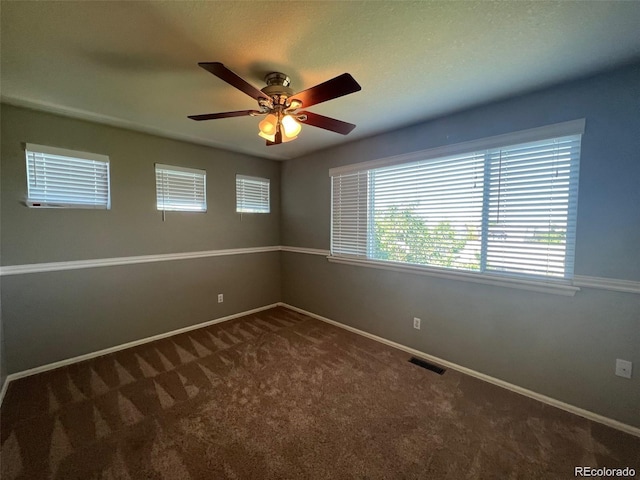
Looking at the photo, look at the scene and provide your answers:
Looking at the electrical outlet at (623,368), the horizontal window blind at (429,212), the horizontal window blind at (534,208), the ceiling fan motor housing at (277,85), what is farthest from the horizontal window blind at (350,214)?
the electrical outlet at (623,368)

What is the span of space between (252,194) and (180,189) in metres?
1.04

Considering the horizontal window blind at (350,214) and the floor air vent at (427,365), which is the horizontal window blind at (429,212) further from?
the floor air vent at (427,365)

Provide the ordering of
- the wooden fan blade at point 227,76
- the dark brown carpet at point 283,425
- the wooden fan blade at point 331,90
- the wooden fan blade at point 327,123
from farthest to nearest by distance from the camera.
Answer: the wooden fan blade at point 327,123 → the dark brown carpet at point 283,425 → the wooden fan blade at point 331,90 → the wooden fan blade at point 227,76

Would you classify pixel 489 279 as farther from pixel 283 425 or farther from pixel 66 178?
pixel 66 178

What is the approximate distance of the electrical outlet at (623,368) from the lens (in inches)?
67.7

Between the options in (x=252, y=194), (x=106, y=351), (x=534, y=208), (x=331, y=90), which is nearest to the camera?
(x=331, y=90)

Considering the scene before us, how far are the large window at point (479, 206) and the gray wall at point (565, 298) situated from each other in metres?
0.11

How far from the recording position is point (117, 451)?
157 cm

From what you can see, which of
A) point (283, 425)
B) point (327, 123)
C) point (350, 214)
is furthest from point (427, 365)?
point (327, 123)

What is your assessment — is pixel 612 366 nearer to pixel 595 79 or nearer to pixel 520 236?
pixel 520 236

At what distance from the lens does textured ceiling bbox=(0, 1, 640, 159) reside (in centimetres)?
125

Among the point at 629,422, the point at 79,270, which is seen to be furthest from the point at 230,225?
the point at 629,422

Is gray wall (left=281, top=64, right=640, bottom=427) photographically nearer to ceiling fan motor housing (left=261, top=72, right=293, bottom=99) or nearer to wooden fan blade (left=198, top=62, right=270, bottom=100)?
ceiling fan motor housing (left=261, top=72, right=293, bottom=99)

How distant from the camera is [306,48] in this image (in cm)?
150
